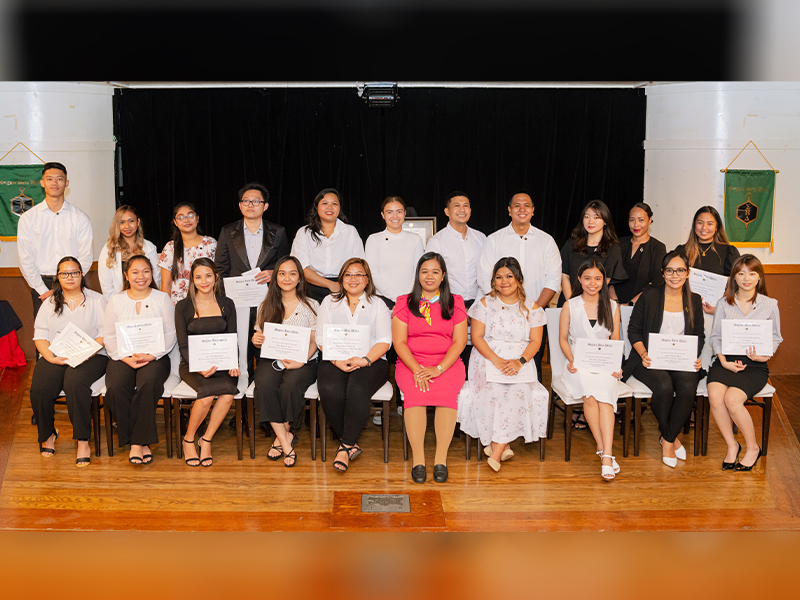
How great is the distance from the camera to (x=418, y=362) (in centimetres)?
419

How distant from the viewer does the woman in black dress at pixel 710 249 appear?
15.2ft

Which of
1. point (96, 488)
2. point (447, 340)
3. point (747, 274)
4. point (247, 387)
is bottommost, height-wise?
point (96, 488)

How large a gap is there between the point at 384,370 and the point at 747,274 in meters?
2.43

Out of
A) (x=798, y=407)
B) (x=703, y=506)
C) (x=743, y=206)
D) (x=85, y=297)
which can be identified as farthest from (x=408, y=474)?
(x=743, y=206)

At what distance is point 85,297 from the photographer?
14.3 ft

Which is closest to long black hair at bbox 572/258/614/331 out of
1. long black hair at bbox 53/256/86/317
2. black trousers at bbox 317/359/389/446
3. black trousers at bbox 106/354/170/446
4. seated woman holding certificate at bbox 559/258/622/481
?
seated woman holding certificate at bbox 559/258/622/481

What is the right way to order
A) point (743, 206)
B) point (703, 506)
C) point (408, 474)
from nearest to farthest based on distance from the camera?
point (703, 506) → point (408, 474) → point (743, 206)

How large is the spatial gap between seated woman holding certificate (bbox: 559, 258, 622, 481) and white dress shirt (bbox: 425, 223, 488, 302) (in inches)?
31.8

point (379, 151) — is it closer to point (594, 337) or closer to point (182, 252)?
point (182, 252)

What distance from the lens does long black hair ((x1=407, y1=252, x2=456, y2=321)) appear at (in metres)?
4.17

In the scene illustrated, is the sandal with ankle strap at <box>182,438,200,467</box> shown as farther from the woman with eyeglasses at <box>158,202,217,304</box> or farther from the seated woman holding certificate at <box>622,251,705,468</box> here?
the seated woman holding certificate at <box>622,251,705,468</box>

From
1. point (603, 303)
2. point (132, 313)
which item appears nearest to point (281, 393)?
point (132, 313)

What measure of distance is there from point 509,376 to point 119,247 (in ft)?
9.60
